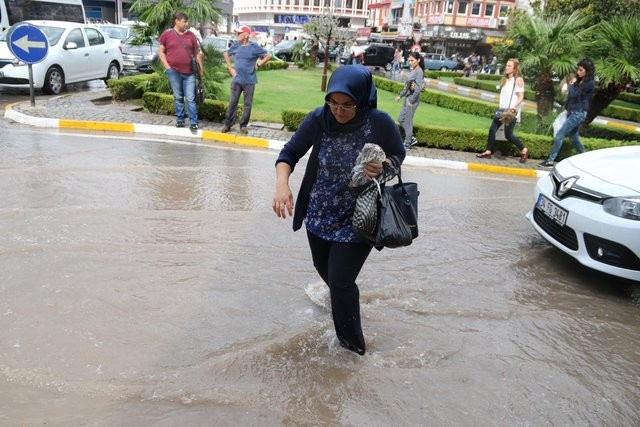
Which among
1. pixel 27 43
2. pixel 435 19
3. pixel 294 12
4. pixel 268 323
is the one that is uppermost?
pixel 294 12

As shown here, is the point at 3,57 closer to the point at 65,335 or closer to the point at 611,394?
the point at 65,335

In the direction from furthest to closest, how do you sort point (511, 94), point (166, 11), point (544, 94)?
point (544, 94), point (166, 11), point (511, 94)

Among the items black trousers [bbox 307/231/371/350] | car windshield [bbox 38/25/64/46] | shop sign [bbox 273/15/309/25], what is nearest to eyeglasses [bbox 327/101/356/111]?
black trousers [bbox 307/231/371/350]

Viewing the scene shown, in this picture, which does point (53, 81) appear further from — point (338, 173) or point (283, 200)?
point (338, 173)

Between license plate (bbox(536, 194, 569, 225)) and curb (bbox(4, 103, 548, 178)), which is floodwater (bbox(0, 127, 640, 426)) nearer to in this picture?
license plate (bbox(536, 194, 569, 225))

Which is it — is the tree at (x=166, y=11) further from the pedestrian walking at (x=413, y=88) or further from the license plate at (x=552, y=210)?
the license plate at (x=552, y=210)

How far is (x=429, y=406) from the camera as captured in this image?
2980mm

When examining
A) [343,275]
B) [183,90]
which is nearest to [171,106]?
[183,90]

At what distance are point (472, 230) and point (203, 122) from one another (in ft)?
22.4

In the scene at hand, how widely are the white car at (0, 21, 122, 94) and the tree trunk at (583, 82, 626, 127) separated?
12.3 meters

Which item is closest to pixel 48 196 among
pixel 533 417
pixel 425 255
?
pixel 425 255

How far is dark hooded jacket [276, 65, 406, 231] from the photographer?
2.67 metres

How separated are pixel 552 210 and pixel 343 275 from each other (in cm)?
274

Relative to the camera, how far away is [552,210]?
4.90 meters
